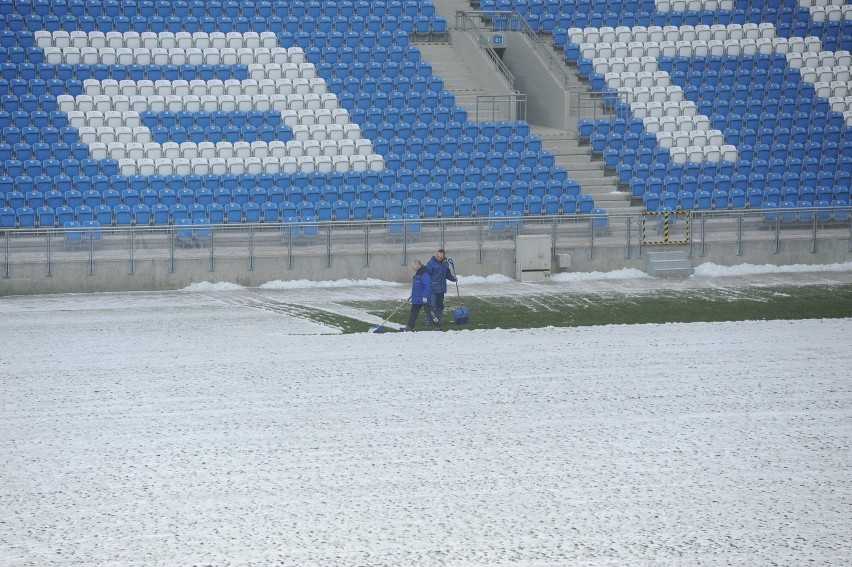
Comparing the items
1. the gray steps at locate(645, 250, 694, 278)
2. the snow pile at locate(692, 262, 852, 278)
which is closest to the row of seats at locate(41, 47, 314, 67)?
the gray steps at locate(645, 250, 694, 278)

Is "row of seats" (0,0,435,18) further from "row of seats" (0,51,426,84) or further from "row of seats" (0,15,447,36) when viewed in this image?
"row of seats" (0,51,426,84)

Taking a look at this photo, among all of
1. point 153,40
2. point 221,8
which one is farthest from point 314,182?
point 221,8

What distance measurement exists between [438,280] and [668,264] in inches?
324

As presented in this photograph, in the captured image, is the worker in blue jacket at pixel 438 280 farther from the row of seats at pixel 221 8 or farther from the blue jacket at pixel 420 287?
the row of seats at pixel 221 8

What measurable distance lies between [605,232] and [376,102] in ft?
25.7

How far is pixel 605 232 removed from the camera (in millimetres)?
28688

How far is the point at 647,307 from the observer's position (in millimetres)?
24297

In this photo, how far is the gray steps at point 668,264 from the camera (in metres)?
28.3

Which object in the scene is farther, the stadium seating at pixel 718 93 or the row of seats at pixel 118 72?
the stadium seating at pixel 718 93

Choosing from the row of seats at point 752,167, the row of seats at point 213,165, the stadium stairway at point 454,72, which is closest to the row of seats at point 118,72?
the row of seats at point 213,165

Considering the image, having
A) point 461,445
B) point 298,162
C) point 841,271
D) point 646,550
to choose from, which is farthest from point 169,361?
point 841,271

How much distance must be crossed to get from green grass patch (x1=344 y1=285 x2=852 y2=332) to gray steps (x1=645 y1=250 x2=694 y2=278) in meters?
1.99

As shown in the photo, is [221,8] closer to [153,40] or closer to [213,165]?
[153,40]

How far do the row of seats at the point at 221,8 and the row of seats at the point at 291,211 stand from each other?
822 centimetres
